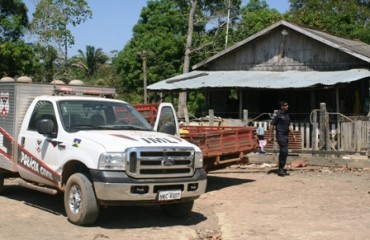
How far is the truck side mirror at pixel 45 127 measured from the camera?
7944 millimetres

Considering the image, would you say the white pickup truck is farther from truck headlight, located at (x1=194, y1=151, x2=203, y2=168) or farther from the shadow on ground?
the shadow on ground

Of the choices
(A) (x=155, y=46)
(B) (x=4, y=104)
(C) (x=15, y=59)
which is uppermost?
(A) (x=155, y=46)

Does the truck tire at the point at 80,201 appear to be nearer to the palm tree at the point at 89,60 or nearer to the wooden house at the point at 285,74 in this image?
the wooden house at the point at 285,74

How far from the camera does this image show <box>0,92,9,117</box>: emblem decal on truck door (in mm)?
9352

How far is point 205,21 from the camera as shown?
105 ft

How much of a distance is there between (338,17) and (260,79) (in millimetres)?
16298

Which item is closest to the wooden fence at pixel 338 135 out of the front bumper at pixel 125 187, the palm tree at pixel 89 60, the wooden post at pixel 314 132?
the wooden post at pixel 314 132

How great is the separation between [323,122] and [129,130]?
8.26m

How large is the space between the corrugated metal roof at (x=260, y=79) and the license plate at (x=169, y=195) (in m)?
10.5

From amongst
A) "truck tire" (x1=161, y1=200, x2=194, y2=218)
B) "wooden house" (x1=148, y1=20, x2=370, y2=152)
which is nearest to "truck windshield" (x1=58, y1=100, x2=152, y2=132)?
"truck tire" (x1=161, y1=200, x2=194, y2=218)

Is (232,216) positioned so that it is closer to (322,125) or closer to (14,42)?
(322,125)

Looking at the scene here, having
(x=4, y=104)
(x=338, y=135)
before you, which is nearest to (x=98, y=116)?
(x=4, y=104)

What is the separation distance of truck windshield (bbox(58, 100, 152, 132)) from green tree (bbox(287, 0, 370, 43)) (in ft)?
59.4

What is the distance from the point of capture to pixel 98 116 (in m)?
8.41
